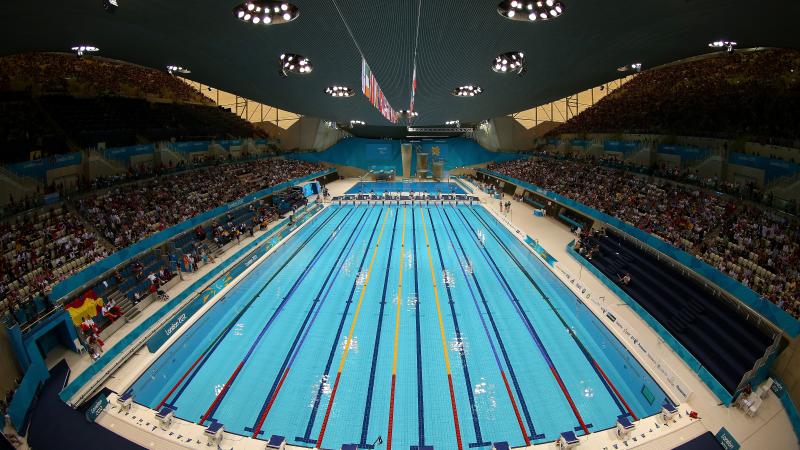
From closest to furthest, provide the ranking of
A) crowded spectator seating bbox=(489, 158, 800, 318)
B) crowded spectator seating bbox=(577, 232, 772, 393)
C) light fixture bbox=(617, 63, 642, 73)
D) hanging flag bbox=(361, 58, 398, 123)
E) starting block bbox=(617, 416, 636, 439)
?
starting block bbox=(617, 416, 636, 439) → crowded spectator seating bbox=(577, 232, 772, 393) → crowded spectator seating bbox=(489, 158, 800, 318) → hanging flag bbox=(361, 58, 398, 123) → light fixture bbox=(617, 63, 642, 73)

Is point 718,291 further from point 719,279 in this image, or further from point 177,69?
point 177,69

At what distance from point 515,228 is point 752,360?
11.1 metres

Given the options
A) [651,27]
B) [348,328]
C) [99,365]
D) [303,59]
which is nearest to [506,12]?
[651,27]

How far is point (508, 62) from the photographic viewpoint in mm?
11320

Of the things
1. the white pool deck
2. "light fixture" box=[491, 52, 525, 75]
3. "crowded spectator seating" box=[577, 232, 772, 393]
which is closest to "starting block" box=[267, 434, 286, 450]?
the white pool deck

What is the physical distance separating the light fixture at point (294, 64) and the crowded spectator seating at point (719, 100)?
14956 millimetres

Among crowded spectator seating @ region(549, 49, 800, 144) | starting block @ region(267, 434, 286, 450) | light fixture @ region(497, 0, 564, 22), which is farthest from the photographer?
crowded spectator seating @ region(549, 49, 800, 144)

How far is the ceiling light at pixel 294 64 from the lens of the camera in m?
11.6

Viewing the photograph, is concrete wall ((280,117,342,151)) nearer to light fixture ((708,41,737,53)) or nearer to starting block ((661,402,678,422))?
light fixture ((708,41,737,53))

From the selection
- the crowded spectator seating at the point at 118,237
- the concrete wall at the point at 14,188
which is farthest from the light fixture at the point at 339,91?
the concrete wall at the point at 14,188

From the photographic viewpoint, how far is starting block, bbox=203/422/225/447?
5.64 metres

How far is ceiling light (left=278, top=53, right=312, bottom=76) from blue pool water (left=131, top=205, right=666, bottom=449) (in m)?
6.58

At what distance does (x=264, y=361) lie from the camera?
8180 millimetres

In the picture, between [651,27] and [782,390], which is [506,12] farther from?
[782,390]
